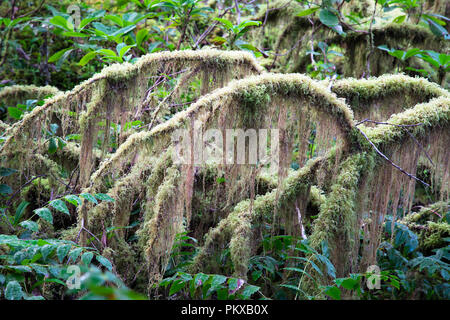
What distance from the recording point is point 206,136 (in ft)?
8.52

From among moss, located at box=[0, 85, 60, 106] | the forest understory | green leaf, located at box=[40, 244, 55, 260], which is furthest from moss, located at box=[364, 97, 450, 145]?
moss, located at box=[0, 85, 60, 106]

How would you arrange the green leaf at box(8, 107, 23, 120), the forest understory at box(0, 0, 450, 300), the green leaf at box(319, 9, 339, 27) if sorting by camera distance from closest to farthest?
the forest understory at box(0, 0, 450, 300), the green leaf at box(8, 107, 23, 120), the green leaf at box(319, 9, 339, 27)

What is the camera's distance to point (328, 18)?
13.8ft

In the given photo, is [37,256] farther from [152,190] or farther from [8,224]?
[8,224]

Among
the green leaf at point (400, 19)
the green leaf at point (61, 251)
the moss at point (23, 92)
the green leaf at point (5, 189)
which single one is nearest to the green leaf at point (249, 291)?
the green leaf at point (61, 251)

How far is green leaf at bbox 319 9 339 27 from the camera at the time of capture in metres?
4.18

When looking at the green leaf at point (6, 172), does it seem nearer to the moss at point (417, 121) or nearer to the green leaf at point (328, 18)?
the moss at point (417, 121)

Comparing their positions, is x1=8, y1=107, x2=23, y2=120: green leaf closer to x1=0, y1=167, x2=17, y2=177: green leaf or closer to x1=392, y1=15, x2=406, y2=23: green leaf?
x1=0, y1=167, x2=17, y2=177: green leaf

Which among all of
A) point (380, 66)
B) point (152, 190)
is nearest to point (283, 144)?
point (152, 190)

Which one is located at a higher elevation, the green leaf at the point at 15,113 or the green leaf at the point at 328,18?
the green leaf at the point at 328,18

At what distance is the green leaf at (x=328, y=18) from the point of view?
418cm

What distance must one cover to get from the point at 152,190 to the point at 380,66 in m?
3.63

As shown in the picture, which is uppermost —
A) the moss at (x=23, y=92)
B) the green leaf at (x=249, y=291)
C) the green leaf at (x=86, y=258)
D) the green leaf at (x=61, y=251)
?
the moss at (x=23, y=92)

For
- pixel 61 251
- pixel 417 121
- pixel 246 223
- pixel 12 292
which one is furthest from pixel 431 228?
pixel 12 292
